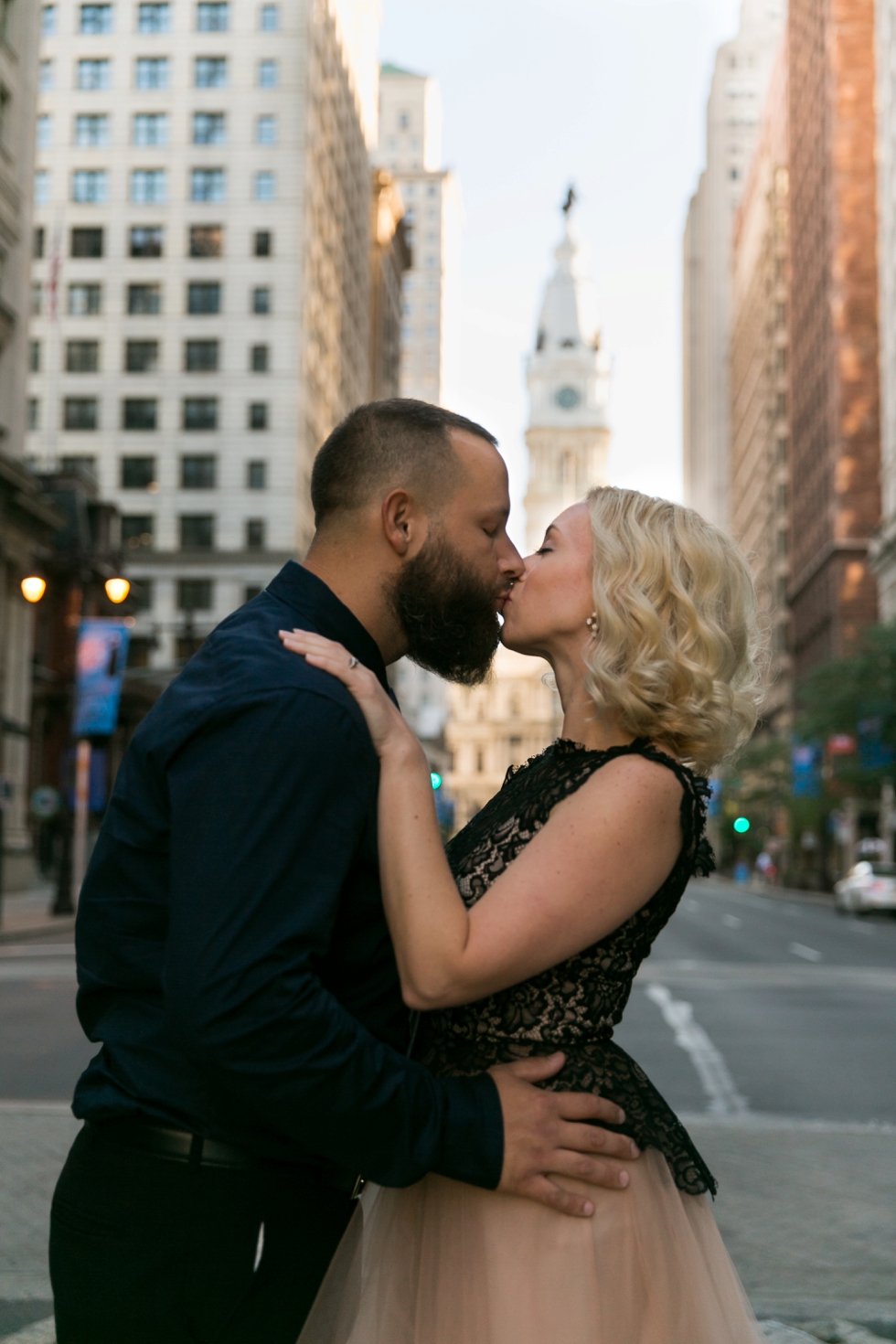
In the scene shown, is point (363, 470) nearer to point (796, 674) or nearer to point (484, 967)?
point (484, 967)

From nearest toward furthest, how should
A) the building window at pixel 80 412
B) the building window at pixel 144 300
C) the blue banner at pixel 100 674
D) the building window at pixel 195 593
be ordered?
the blue banner at pixel 100 674, the building window at pixel 195 593, the building window at pixel 144 300, the building window at pixel 80 412

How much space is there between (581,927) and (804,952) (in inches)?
1007

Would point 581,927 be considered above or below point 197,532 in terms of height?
below

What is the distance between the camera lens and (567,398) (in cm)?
19312

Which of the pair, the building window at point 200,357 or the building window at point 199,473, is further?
the building window at point 200,357

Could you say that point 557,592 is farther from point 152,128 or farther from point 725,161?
point 725,161

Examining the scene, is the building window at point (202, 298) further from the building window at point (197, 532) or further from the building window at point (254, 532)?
the building window at point (254, 532)

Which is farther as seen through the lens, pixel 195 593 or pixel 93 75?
pixel 93 75

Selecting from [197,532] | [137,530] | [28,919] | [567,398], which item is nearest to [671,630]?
[28,919]

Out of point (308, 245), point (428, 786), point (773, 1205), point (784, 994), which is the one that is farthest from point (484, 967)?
point (308, 245)

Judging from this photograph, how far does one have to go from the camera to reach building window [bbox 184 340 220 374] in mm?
70688

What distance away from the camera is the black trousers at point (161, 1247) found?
2693 mm

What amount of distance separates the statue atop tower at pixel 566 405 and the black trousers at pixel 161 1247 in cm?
18963

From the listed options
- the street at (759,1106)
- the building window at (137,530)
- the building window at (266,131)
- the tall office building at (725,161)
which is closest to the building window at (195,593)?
the building window at (137,530)
